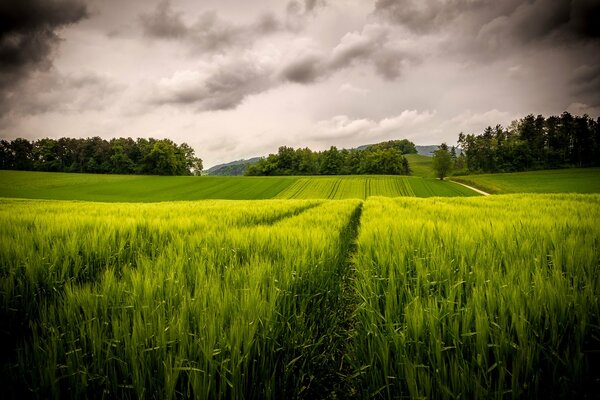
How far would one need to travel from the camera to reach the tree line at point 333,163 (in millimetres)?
105625

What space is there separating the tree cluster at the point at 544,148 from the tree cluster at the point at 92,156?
115294mm

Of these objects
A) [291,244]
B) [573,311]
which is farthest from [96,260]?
[573,311]

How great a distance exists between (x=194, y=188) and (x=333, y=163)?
67109 mm

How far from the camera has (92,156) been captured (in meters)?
95.2

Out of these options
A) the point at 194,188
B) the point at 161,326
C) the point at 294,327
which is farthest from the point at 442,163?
the point at 161,326

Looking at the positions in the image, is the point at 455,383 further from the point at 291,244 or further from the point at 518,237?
the point at 518,237

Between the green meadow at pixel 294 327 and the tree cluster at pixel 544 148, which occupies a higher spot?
the tree cluster at pixel 544 148

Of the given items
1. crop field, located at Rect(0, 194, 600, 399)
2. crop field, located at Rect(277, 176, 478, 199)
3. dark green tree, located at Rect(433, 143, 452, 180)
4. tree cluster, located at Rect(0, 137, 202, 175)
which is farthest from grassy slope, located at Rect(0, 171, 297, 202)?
dark green tree, located at Rect(433, 143, 452, 180)

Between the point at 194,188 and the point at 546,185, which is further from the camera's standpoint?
the point at 194,188

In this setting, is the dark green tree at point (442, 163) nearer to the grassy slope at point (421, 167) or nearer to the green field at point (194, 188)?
the green field at point (194, 188)

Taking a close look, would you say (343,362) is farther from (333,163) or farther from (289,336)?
(333,163)

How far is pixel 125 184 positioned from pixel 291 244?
65.4 m

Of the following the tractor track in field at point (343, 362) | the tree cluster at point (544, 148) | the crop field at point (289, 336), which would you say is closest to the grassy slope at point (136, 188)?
the tractor track in field at point (343, 362)

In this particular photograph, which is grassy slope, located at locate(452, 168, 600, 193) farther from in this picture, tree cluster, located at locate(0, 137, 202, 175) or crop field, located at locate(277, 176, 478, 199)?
tree cluster, located at locate(0, 137, 202, 175)
